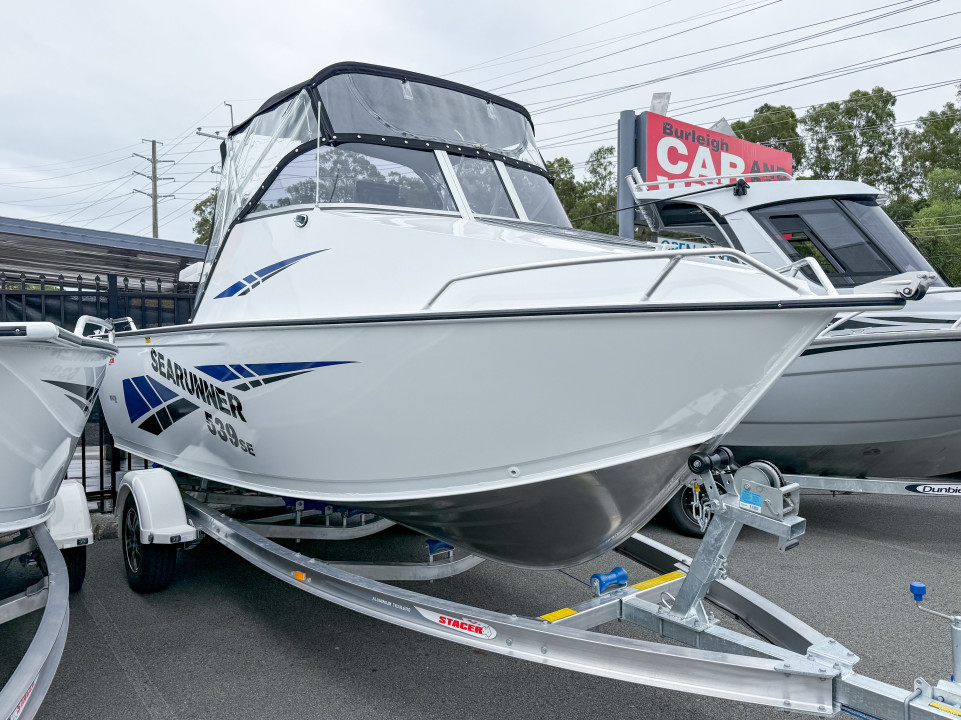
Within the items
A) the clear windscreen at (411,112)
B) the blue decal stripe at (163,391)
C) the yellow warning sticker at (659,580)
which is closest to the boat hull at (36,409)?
the blue decal stripe at (163,391)

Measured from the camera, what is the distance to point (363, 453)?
2.87 meters

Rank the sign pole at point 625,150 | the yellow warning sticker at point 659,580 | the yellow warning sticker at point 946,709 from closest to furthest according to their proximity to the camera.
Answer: the yellow warning sticker at point 946,709
the yellow warning sticker at point 659,580
the sign pole at point 625,150

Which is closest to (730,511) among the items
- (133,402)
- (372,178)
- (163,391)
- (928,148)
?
(372,178)

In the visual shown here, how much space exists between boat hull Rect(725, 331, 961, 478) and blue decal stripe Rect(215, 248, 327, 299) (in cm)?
354

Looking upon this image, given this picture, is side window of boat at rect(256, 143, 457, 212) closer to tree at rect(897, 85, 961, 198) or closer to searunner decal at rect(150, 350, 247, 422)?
searunner decal at rect(150, 350, 247, 422)

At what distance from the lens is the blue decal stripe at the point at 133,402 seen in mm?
4414

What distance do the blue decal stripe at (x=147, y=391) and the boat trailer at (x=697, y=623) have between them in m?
1.29

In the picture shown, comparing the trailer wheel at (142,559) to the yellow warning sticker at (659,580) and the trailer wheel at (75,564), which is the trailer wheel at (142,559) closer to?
the trailer wheel at (75,564)

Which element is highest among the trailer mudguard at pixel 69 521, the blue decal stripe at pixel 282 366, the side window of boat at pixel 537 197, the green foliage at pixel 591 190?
the green foliage at pixel 591 190

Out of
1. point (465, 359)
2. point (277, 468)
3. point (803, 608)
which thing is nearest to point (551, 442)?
point (465, 359)

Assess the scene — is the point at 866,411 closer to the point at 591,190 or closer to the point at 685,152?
the point at 685,152

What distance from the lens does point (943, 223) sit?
23.0m

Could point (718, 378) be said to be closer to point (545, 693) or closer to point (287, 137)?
point (545, 693)

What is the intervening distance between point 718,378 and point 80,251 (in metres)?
A: 8.90
